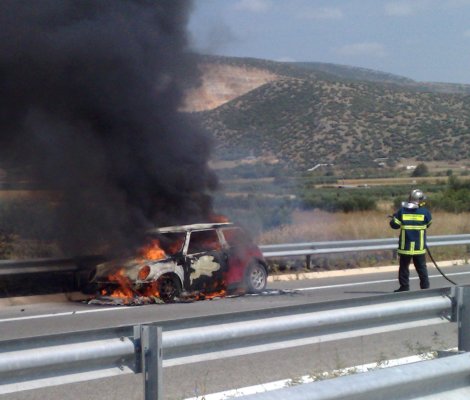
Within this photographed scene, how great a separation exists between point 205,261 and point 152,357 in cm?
909

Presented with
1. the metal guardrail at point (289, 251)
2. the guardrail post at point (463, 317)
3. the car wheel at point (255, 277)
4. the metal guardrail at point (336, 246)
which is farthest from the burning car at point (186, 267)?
the guardrail post at point (463, 317)

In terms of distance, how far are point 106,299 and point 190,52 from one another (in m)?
7.51

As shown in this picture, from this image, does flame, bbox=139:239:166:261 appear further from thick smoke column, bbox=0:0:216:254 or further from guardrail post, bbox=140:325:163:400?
guardrail post, bbox=140:325:163:400

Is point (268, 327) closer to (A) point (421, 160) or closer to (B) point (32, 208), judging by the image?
(B) point (32, 208)

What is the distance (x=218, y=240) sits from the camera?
569 inches

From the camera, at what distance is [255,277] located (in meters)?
15.0

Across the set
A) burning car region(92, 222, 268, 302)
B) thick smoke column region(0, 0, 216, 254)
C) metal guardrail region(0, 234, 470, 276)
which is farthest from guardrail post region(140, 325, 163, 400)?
thick smoke column region(0, 0, 216, 254)

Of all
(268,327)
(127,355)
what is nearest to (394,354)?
(268,327)

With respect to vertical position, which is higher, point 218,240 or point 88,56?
point 88,56

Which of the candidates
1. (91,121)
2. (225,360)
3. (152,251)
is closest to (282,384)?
(225,360)

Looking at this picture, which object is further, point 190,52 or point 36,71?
point 190,52

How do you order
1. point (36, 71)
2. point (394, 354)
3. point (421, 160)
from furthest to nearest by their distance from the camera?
point (421, 160) < point (36, 71) < point (394, 354)

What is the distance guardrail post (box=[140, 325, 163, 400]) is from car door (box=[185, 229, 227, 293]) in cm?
881

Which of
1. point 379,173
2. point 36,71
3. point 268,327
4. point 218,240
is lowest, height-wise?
point 379,173
